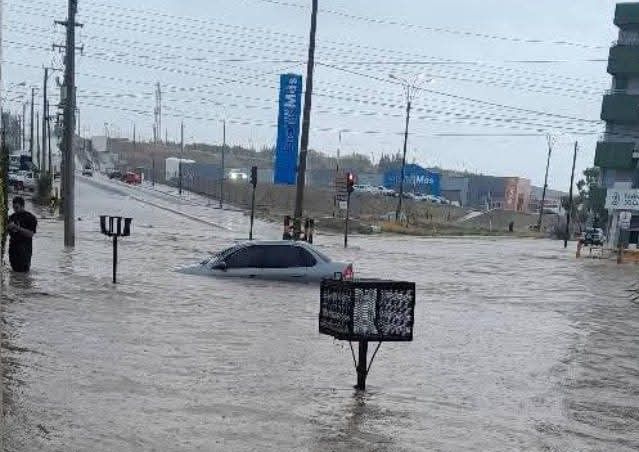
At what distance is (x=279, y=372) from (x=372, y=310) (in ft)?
6.34

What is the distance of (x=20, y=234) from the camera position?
15.6m

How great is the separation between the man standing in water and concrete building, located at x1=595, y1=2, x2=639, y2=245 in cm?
5671

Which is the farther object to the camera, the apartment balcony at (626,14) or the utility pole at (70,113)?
the apartment balcony at (626,14)

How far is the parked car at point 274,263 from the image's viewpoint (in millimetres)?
17875

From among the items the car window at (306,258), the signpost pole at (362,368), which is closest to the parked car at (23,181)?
the car window at (306,258)

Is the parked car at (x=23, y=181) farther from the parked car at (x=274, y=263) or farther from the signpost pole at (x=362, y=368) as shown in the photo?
the signpost pole at (x=362, y=368)

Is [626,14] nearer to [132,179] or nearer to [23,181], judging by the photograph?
[23,181]

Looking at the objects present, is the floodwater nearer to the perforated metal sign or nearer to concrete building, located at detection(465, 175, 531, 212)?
the perforated metal sign

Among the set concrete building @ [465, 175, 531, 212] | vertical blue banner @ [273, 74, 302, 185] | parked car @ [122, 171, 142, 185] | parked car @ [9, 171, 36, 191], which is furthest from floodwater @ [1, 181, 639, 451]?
concrete building @ [465, 175, 531, 212]

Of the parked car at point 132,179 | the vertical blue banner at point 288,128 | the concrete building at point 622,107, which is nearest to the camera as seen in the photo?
the vertical blue banner at point 288,128

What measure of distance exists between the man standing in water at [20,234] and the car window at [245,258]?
4363mm

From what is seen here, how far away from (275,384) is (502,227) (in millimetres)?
87501

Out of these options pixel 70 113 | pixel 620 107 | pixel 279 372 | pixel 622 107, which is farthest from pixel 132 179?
pixel 279 372

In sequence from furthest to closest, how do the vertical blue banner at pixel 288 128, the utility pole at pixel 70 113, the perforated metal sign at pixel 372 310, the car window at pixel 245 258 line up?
the vertical blue banner at pixel 288 128 < the utility pole at pixel 70 113 < the car window at pixel 245 258 < the perforated metal sign at pixel 372 310
